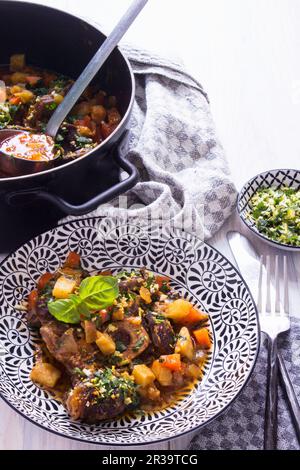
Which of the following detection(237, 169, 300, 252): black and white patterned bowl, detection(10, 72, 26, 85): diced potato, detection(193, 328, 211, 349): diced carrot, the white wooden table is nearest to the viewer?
detection(193, 328, 211, 349): diced carrot

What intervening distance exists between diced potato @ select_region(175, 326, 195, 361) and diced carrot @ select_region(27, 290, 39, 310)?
581 millimetres

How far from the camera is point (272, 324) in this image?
110 inches

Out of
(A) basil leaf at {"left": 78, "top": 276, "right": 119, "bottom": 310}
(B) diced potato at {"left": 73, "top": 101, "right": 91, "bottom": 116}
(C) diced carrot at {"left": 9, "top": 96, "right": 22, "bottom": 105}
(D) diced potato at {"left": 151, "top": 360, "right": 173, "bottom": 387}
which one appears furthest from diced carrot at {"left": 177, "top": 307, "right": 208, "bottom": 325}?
(C) diced carrot at {"left": 9, "top": 96, "right": 22, "bottom": 105}

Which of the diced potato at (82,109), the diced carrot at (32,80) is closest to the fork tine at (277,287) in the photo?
the diced potato at (82,109)

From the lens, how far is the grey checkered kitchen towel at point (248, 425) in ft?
8.07

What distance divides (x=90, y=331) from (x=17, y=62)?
1.83 metres

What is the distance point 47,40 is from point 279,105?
4.67 ft

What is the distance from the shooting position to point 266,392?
2586 millimetres

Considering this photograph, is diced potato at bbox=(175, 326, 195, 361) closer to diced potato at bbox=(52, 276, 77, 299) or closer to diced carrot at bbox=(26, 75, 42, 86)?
diced potato at bbox=(52, 276, 77, 299)

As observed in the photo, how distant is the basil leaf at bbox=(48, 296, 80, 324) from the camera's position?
246 centimetres

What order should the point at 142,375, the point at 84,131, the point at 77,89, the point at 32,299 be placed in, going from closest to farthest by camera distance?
1. the point at 142,375
2. the point at 32,299
3. the point at 77,89
4. the point at 84,131

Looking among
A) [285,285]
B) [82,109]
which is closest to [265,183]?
[285,285]

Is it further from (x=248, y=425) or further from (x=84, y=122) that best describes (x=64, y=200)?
(x=248, y=425)

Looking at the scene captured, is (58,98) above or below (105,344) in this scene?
above
